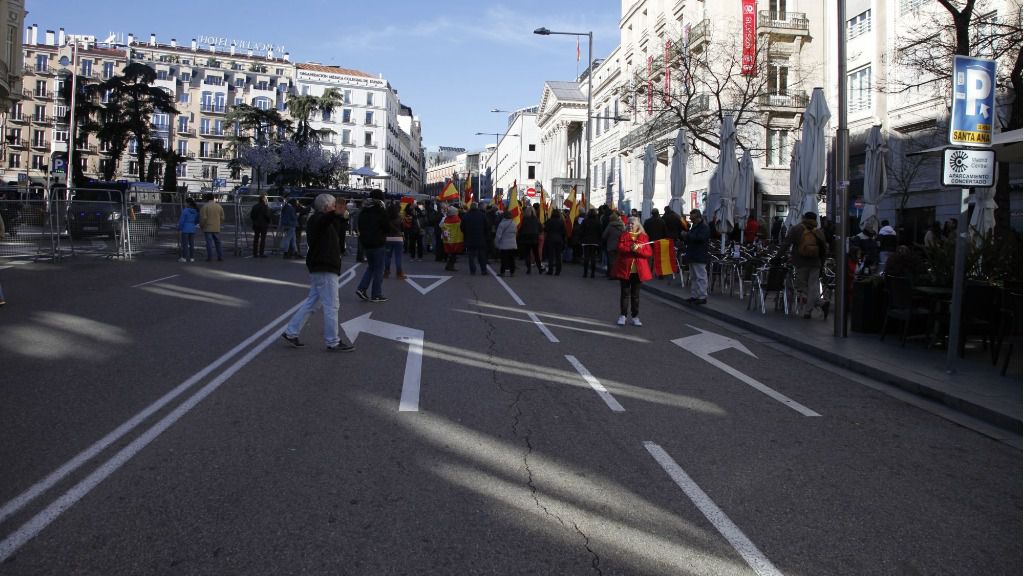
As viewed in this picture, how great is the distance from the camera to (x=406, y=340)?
1047 cm

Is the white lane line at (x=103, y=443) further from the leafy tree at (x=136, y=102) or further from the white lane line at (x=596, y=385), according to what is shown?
the leafy tree at (x=136, y=102)

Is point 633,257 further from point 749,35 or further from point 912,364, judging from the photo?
point 749,35

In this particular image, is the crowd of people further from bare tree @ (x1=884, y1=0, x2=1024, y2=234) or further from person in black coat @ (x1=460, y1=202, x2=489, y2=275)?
bare tree @ (x1=884, y1=0, x2=1024, y2=234)

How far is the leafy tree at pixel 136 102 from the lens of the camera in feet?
204

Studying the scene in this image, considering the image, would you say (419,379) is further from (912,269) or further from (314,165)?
(314,165)

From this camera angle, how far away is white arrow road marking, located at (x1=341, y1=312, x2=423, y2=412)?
281 inches

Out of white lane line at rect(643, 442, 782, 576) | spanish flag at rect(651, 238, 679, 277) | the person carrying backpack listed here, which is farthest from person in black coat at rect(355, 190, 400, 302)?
white lane line at rect(643, 442, 782, 576)

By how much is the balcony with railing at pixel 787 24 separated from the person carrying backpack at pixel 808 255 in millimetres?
34346

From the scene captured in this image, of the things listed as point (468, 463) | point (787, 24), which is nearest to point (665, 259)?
point (468, 463)

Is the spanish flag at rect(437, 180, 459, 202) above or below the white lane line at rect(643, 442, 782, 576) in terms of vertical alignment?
above

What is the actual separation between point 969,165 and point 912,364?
7.78 ft

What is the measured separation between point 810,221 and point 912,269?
105 inches

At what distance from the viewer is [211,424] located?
20.2 ft

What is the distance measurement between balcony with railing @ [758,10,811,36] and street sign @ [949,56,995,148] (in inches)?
1538
